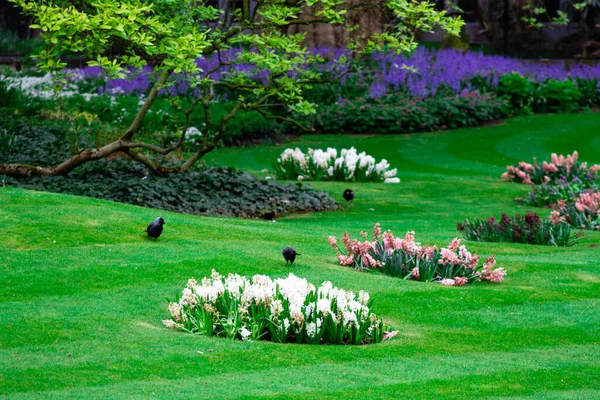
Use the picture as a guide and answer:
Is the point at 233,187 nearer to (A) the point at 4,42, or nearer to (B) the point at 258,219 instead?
(B) the point at 258,219

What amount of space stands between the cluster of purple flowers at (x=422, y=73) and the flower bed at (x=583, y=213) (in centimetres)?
1373

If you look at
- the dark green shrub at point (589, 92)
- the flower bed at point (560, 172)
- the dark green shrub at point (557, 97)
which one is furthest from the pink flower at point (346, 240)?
the dark green shrub at point (589, 92)

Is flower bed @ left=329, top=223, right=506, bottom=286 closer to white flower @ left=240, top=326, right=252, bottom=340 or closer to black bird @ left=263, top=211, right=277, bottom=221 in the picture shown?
white flower @ left=240, top=326, right=252, bottom=340

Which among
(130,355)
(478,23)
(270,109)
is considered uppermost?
(478,23)

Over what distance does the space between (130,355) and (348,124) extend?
69.8ft

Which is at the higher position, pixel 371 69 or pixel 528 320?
pixel 371 69

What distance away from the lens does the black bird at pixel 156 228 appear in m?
10.4

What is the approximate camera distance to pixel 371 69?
1220 inches

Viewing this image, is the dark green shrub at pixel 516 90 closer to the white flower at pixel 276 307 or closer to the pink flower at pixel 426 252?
the pink flower at pixel 426 252

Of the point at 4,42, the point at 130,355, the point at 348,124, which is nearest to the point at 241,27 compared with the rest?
the point at 130,355

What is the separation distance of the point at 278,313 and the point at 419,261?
8.89 ft

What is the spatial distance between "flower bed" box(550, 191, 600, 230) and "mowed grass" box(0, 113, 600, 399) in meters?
0.79

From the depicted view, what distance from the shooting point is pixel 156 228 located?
34.3 feet

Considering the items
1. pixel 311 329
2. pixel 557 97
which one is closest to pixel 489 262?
pixel 311 329
